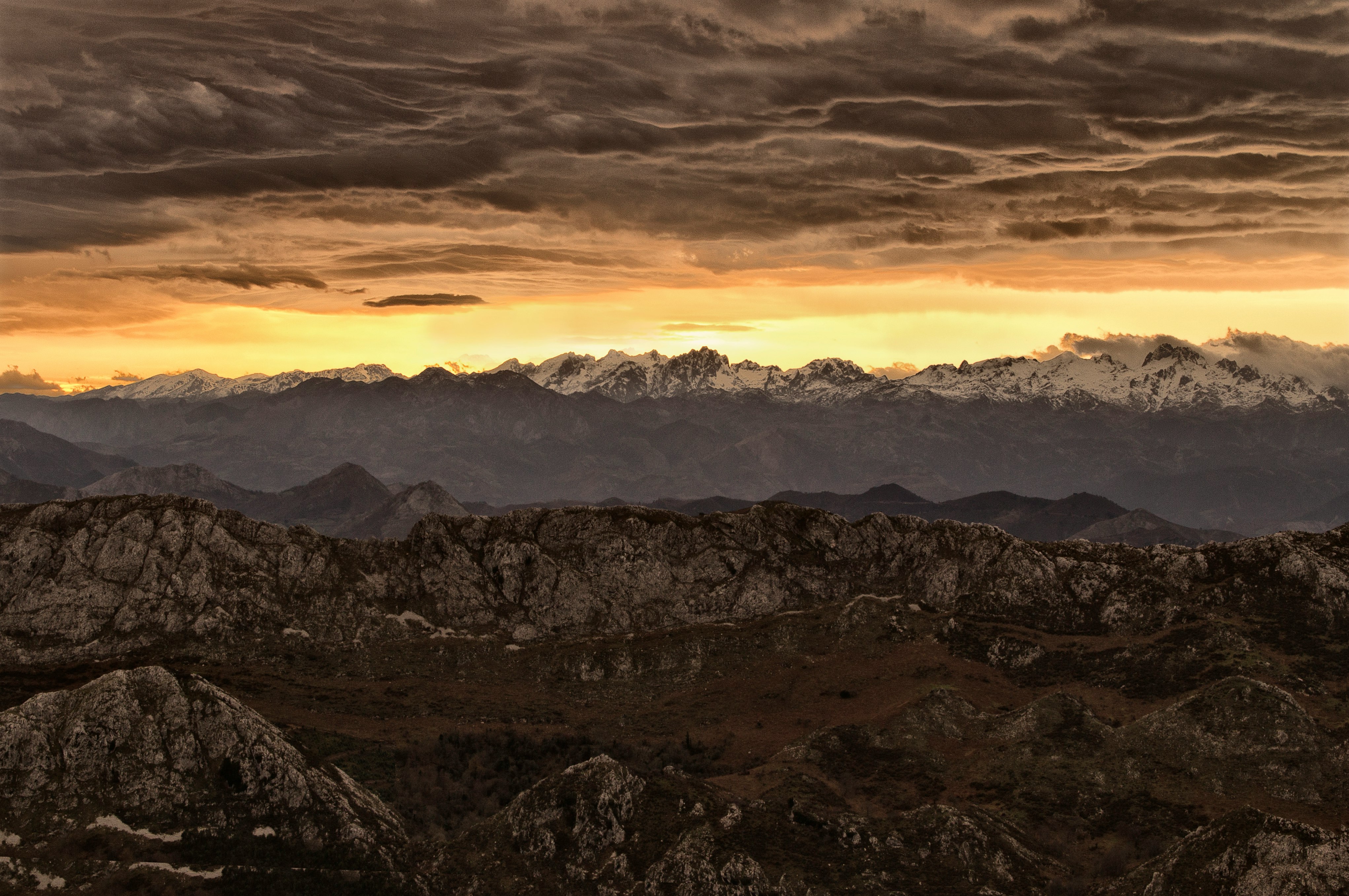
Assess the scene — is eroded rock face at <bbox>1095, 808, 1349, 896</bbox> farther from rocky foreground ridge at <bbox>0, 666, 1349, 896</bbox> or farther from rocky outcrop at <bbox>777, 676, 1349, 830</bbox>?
rocky outcrop at <bbox>777, 676, 1349, 830</bbox>

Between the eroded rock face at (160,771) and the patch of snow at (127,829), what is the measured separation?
241 mm

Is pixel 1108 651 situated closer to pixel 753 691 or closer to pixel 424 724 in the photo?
pixel 753 691

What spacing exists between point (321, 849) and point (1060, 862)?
79.6m

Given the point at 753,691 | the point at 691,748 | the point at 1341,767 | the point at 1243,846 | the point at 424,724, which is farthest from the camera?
the point at 753,691

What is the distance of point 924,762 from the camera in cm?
14138

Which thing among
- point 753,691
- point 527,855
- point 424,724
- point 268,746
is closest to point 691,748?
point 753,691

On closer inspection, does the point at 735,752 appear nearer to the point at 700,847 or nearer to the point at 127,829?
the point at 700,847

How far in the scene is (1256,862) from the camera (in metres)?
78.7

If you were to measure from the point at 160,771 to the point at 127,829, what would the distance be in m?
6.68

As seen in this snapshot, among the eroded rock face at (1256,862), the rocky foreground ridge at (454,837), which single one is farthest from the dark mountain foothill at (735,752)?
the rocky foreground ridge at (454,837)

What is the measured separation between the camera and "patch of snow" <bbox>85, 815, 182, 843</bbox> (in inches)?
3730

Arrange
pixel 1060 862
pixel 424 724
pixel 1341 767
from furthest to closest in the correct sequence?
pixel 424 724, pixel 1341 767, pixel 1060 862

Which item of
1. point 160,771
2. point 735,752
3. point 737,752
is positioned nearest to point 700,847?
point 160,771

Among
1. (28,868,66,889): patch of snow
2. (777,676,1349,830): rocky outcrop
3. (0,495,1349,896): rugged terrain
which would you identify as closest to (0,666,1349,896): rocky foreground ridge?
(28,868,66,889): patch of snow
